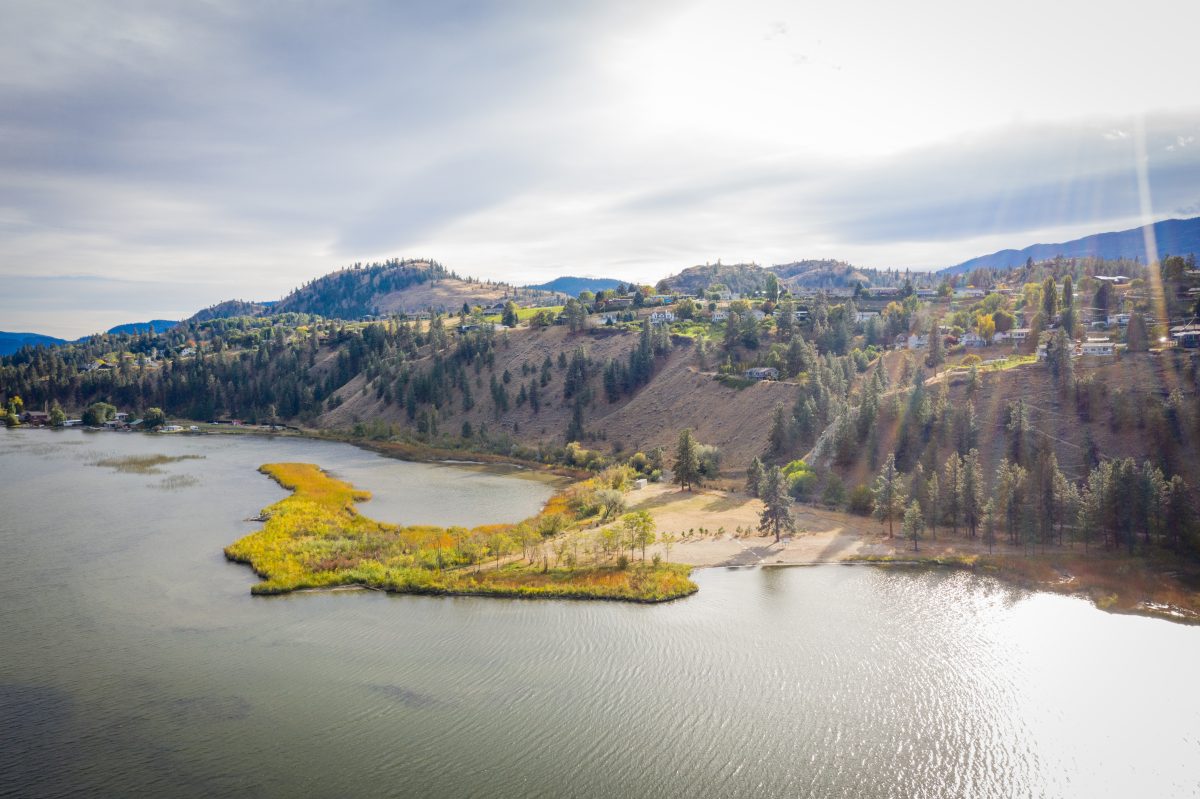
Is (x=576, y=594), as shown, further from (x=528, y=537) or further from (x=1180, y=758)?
(x=1180, y=758)

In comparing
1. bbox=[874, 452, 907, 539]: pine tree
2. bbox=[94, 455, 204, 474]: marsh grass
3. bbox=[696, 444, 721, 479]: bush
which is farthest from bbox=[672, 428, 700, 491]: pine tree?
bbox=[94, 455, 204, 474]: marsh grass

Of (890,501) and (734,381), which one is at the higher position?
(734,381)

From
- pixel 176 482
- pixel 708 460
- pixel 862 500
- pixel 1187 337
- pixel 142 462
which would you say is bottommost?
pixel 862 500

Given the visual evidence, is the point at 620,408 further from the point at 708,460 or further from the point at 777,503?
the point at 777,503

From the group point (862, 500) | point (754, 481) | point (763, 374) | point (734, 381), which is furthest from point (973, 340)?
point (754, 481)

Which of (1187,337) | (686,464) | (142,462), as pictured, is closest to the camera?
(1187,337)

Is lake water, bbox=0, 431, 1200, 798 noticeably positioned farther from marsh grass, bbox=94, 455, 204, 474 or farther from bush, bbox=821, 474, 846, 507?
marsh grass, bbox=94, 455, 204, 474
